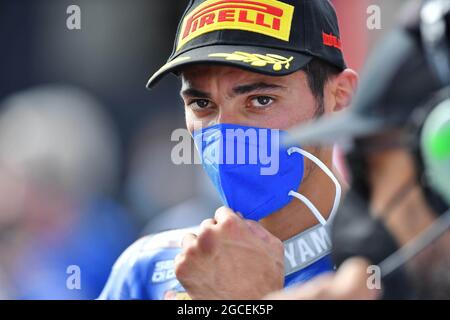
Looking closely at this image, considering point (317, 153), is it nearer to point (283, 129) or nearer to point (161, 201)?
point (283, 129)

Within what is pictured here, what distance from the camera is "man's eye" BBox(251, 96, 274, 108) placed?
2014 mm

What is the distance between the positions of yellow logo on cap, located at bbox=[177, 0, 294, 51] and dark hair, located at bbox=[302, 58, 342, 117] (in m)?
0.10

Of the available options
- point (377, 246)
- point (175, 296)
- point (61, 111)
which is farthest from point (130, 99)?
point (377, 246)

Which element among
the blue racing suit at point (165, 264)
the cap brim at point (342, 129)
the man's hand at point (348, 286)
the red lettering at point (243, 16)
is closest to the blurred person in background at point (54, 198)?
the blue racing suit at point (165, 264)

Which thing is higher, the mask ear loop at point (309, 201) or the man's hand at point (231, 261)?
the mask ear loop at point (309, 201)

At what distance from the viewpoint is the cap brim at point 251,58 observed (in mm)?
1957

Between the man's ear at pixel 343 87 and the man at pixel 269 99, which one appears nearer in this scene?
the man at pixel 269 99

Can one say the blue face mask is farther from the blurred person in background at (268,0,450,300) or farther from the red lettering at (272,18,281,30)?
the blurred person in background at (268,0,450,300)

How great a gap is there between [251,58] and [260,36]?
8 centimetres

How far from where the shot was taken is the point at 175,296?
2141 millimetres

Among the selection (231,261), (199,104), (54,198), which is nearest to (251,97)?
(199,104)

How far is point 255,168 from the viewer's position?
1992 millimetres

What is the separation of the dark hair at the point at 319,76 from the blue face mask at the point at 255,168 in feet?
0.49

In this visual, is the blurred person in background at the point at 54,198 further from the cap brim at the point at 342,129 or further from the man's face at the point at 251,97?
the cap brim at the point at 342,129
